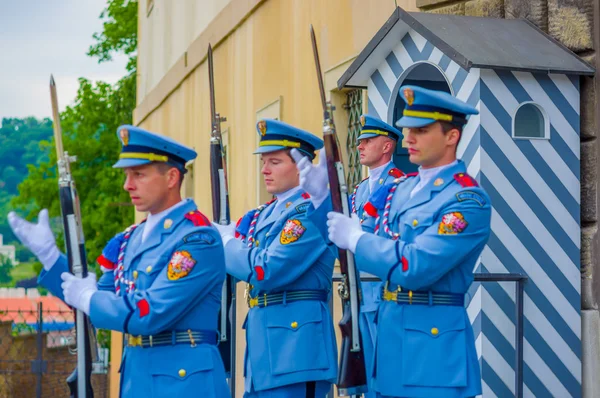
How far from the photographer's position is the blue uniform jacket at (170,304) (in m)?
4.48

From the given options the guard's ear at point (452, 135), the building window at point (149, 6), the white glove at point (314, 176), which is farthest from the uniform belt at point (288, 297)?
the building window at point (149, 6)

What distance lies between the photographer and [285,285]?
5688 mm

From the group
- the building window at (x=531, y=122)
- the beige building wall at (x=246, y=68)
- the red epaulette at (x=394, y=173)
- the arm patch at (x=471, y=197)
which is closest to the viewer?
the arm patch at (x=471, y=197)

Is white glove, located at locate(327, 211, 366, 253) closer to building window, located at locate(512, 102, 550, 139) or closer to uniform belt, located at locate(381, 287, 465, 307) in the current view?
uniform belt, located at locate(381, 287, 465, 307)

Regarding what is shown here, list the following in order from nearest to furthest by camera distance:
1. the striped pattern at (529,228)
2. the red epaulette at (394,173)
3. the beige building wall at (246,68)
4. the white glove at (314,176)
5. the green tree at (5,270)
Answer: the white glove at (314,176), the striped pattern at (529,228), the red epaulette at (394,173), the beige building wall at (246,68), the green tree at (5,270)

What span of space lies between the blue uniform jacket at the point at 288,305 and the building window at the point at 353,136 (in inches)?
139

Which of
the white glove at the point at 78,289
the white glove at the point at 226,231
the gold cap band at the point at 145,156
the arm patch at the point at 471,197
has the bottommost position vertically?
the white glove at the point at 78,289

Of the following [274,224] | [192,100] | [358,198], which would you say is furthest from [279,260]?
[192,100]

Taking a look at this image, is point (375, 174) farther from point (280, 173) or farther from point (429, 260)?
point (429, 260)

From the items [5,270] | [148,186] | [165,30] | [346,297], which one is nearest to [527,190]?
[346,297]

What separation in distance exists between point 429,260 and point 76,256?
4.63 ft

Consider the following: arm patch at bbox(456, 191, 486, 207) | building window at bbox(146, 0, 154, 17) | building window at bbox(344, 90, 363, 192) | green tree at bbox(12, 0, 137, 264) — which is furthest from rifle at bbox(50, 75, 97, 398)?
green tree at bbox(12, 0, 137, 264)

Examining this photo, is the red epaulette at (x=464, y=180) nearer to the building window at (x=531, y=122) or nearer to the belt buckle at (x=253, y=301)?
the belt buckle at (x=253, y=301)

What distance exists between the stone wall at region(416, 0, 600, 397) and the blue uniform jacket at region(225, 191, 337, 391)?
5.26ft
